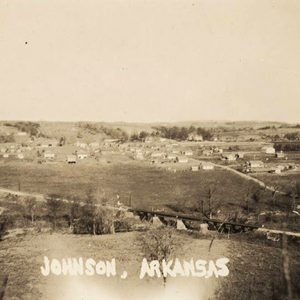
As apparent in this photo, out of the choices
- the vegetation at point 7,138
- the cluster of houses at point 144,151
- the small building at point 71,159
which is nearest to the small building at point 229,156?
the cluster of houses at point 144,151

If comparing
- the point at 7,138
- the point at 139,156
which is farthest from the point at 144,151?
the point at 7,138

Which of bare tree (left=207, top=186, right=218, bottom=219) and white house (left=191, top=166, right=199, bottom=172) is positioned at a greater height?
white house (left=191, top=166, right=199, bottom=172)

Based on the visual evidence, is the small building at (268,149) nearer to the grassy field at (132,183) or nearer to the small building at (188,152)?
the grassy field at (132,183)

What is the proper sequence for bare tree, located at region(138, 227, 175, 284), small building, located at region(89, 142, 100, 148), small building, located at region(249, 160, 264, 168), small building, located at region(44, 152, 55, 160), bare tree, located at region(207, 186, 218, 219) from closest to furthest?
bare tree, located at region(138, 227, 175, 284), small building, located at region(249, 160, 264, 168), bare tree, located at region(207, 186, 218, 219), small building, located at region(89, 142, 100, 148), small building, located at region(44, 152, 55, 160)

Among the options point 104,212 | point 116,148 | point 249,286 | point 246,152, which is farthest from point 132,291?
point 246,152

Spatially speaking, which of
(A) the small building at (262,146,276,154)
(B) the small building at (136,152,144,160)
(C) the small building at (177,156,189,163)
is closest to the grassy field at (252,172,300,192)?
(A) the small building at (262,146,276,154)

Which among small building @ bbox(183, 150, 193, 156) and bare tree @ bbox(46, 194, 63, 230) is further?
small building @ bbox(183, 150, 193, 156)

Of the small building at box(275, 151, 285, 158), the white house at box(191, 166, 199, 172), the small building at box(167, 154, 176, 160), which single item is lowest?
the white house at box(191, 166, 199, 172)

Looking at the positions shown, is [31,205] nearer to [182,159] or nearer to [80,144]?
[80,144]

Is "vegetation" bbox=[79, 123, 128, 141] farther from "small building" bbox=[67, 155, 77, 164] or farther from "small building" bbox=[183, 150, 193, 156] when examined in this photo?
"small building" bbox=[183, 150, 193, 156]

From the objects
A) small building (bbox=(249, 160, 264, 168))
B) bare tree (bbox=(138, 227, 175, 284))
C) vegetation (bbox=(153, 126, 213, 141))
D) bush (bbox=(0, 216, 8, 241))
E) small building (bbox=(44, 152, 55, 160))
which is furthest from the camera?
small building (bbox=(44, 152, 55, 160))
